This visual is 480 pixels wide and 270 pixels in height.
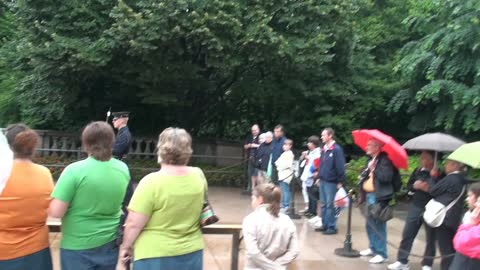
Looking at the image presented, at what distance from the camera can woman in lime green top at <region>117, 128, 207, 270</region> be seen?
3.56 metres

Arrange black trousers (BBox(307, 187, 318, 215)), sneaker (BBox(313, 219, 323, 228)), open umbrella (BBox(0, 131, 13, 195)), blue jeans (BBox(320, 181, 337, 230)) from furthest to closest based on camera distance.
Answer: black trousers (BBox(307, 187, 318, 215)) < sneaker (BBox(313, 219, 323, 228)) < blue jeans (BBox(320, 181, 337, 230)) < open umbrella (BBox(0, 131, 13, 195))

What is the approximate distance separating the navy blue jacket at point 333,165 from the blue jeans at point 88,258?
5.57 m

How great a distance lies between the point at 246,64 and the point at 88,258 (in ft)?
38.6

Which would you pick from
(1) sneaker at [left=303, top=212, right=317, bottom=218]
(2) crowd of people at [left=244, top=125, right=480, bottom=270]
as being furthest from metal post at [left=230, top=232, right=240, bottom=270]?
(1) sneaker at [left=303, top=212, right=317, bottom=218]

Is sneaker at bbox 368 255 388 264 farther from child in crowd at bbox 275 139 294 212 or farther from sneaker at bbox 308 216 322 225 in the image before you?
child in crowd at bbox 275 139 294 212

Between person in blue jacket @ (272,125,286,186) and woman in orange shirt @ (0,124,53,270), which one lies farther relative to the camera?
person in blue jacket @ (272,125,286,186)

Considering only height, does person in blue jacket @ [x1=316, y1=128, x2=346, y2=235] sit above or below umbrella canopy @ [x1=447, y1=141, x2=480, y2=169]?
below

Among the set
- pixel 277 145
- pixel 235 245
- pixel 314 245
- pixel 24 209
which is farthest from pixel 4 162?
pixel 277 145

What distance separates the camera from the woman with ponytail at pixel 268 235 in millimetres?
4328

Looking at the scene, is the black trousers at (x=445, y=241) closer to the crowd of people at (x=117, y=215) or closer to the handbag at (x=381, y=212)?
the handbag at (x=381, y=212)

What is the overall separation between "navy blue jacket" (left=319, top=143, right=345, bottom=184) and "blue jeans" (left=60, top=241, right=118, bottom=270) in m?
5.57

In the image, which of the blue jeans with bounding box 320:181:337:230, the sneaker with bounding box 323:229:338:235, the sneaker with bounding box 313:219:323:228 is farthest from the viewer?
the sneaker with bounding box 313:219:323:228

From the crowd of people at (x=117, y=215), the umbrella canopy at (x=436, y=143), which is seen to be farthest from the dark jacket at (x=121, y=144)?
the crowd of people at (x=117, y=215)

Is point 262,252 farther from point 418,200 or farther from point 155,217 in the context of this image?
point 418,200
